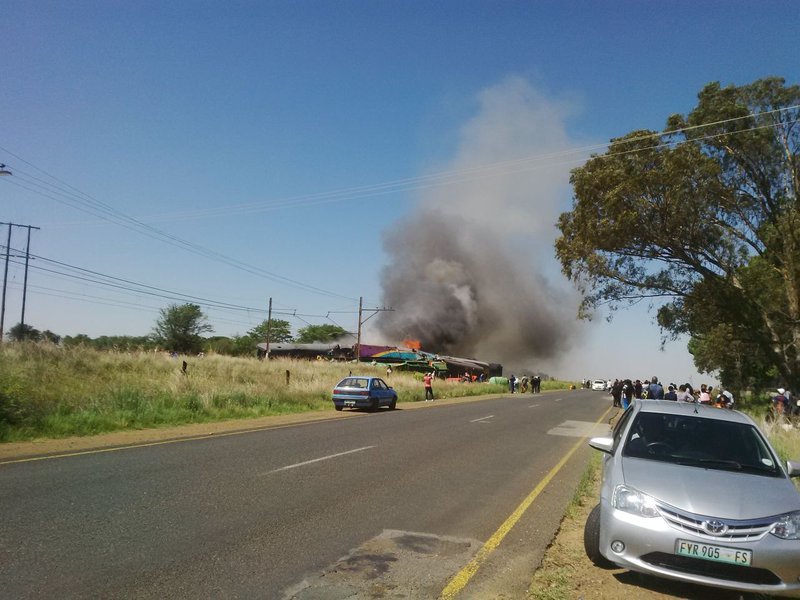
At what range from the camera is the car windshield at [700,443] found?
17.6ft

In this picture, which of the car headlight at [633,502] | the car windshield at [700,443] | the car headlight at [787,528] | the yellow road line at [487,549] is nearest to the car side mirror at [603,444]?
the car windshield at [700,443]

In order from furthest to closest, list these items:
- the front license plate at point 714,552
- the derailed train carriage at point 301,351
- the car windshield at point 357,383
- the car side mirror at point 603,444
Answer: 1. the derailed train carriage at point 301,351
2. the car windshield at point 357,383
3. the car side mirror at point 603,444
4. the front license plate at point 714,552

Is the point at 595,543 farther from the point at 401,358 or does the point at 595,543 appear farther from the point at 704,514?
the point at 401,358

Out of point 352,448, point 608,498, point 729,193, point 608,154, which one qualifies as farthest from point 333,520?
point 729,193

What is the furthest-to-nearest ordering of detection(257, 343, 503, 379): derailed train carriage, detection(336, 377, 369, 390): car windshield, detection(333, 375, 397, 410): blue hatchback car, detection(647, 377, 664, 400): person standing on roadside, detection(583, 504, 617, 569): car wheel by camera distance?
detection(257, 343, 503, 379): derailed train carriage < detection(336, 377, 369, 390): car windshield < detection(333, 375, 397, 410): blue hatchback car < detection(647, 377, 664, 400): person standing on roadside < detection(583, 504, 617, 569): car wheel

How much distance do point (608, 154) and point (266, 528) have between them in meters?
22.7

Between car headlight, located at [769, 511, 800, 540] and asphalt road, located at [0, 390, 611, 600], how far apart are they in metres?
1.91

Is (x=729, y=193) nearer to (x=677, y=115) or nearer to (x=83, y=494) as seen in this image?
(x=677, y=115)

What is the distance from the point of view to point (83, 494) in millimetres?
7055

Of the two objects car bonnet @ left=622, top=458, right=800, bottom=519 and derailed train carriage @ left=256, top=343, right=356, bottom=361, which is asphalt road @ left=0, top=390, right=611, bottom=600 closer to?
car bonnet @ left=622, top=458, right=800, bottom=519

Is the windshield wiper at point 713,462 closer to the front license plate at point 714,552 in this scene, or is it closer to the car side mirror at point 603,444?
the car side mirror at point 603,444

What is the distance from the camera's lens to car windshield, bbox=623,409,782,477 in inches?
211

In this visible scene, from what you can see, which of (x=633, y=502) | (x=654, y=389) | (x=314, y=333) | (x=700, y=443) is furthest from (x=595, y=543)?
(x=314, y=333)

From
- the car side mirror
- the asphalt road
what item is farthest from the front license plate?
the car side mirror
